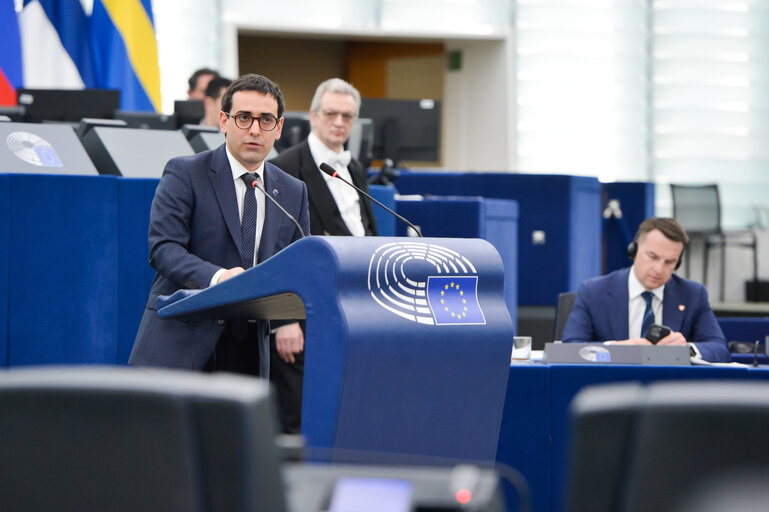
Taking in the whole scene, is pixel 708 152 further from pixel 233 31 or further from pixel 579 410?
pixel 579 410

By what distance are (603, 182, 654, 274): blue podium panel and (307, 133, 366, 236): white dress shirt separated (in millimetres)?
3603

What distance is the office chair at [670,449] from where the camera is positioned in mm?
790

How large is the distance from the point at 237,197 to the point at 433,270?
664 mm

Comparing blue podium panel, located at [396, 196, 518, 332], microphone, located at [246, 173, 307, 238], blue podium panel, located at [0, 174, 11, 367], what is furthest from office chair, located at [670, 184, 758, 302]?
microphone, located at [246, 173, 307, 238]

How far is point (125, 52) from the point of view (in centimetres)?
679

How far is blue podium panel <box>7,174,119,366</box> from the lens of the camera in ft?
10.6

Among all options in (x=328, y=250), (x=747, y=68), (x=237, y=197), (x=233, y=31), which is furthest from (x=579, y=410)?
(x=747, y=68)

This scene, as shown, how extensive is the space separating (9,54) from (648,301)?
4407 millimetres

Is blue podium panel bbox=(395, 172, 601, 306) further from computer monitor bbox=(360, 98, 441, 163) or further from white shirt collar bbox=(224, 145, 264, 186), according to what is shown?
white shirt collar bbox=(224, 145, 264, 186)

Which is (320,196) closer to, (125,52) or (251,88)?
(251,88)

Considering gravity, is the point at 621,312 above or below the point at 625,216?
below

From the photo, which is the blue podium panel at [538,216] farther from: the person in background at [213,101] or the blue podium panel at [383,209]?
the blue podium panel at [383,209]

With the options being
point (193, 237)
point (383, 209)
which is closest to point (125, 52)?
point (383, 209)

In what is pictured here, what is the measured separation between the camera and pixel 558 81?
9.94m
